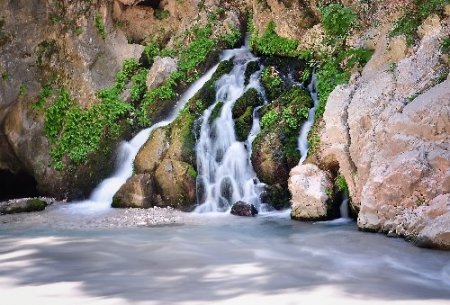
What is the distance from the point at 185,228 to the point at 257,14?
7.63 meters

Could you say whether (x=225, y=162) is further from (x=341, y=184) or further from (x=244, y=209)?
(x=341, y=184)

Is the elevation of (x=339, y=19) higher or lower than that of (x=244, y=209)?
higher

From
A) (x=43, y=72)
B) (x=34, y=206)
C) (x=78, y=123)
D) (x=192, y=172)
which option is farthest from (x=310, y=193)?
(x=43, y=72)

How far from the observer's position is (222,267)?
5211 millimetres

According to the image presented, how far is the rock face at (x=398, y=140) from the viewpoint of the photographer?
6.57 metres

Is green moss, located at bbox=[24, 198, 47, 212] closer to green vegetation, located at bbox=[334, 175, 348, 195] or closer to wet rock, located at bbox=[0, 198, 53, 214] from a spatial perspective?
wet rock, located at bbox=[0, 198, 53, 214]

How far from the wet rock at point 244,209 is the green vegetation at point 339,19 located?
184 inches

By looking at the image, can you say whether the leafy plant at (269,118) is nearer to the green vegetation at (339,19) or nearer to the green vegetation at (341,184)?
the green vegetation at (341,184)

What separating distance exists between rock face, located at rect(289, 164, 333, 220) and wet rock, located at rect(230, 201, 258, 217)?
917 millimetres

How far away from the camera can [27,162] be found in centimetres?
1296

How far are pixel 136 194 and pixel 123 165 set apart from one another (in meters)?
1.60

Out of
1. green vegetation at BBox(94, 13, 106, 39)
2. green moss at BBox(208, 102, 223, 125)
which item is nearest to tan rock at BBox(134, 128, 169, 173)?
green moss at BBox(208, 102, 223, 125)

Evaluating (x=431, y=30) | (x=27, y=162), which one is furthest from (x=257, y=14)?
(x=27, y=162)

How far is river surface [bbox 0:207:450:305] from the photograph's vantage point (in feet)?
13.5
